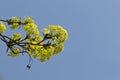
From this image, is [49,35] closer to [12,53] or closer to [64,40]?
[64,40]

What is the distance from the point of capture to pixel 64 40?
9.84 meters

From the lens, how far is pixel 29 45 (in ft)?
30.1

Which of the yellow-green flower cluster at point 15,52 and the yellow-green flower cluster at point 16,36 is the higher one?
the yellow-green flower cluster at point 16,36

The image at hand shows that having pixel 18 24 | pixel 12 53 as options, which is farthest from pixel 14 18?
pixel 12 53

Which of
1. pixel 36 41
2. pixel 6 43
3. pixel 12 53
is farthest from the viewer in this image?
pixel 12 53

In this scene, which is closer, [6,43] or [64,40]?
[6,43]

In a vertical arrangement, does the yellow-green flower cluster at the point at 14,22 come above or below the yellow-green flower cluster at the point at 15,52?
Result: above

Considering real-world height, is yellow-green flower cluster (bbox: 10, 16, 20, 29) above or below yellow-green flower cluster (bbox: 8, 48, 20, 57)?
above

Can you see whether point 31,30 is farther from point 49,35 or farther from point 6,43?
point 6,43

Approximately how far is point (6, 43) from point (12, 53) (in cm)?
143

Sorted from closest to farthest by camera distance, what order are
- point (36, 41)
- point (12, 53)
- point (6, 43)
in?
point (6, 43) → point (36, 41) → point (12, 53)

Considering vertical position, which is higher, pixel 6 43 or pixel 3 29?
pixel 3 29

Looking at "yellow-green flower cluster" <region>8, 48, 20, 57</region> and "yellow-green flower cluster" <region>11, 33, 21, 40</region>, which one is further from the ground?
"yellow-green flower cluster" <region>11, 33, 21, 40</region>

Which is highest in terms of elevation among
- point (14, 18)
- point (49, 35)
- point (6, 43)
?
point (14, 18)
